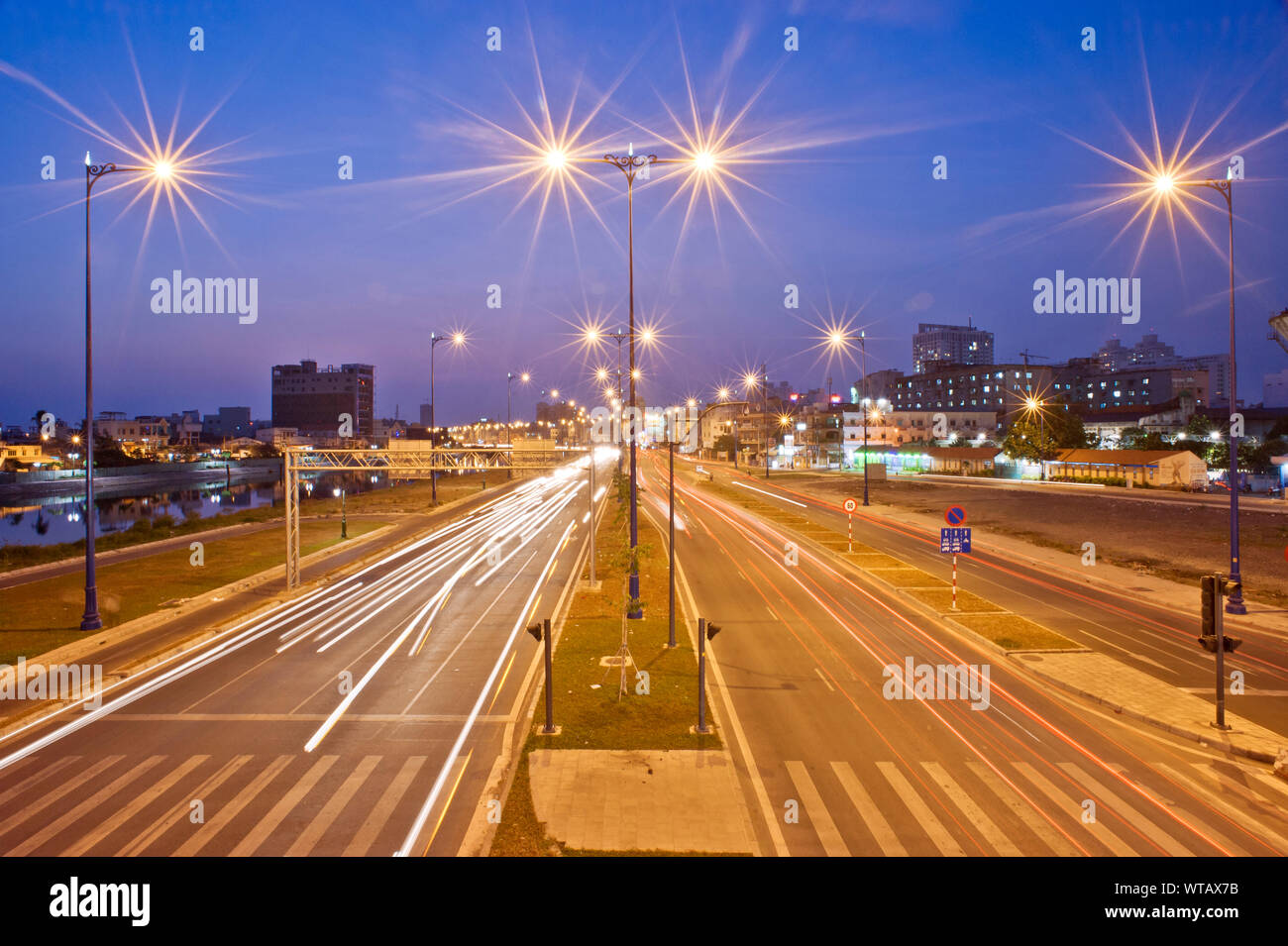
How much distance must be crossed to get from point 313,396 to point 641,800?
196m

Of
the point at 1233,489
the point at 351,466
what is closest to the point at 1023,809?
the point at 1233,489

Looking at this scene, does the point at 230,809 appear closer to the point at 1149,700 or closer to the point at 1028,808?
the point at 1028,808

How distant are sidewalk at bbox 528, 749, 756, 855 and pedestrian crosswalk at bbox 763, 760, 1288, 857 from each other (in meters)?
0.88

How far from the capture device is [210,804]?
10250mm

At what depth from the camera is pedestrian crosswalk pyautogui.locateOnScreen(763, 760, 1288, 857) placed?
907 cm

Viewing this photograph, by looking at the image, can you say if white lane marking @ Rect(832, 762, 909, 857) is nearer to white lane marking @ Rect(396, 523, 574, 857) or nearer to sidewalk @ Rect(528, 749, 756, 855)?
sidewalk @ Rect(528, 749, 756, 855)

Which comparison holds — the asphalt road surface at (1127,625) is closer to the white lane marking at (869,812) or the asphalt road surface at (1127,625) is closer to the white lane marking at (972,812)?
the white lane marking at (972,812)

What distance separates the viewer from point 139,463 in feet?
364

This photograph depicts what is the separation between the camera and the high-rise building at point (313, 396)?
7156 inches

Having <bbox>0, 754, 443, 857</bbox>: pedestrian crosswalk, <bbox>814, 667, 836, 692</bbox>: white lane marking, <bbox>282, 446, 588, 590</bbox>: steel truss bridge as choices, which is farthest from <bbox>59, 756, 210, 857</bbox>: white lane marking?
<bbox>282, 446, 588, 590</bbox>: steel truss bridge
